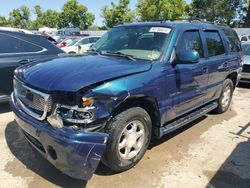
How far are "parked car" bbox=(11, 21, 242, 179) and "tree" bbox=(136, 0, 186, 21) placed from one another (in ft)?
127

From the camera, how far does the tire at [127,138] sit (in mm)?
3432

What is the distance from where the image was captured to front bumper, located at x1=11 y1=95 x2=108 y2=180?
3.06 metres

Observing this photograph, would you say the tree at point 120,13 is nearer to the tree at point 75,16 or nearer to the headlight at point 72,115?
the tree at point 75,16

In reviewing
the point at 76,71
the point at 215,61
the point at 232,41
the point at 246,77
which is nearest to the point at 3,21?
the point at 246,77

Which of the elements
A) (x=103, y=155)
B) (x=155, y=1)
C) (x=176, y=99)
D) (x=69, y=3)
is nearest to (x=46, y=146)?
(x=103, y=155)

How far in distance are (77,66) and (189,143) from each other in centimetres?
233

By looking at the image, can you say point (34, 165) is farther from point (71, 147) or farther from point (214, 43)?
point (214, 43)

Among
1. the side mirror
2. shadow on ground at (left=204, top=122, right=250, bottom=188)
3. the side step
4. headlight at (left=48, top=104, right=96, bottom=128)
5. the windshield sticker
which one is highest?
the windshield sticker

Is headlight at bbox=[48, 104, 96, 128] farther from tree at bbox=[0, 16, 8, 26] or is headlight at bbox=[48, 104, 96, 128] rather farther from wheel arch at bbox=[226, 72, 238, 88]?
tree at bbox=[0, 16, 8, 26]

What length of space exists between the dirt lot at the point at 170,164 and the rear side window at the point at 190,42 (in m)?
1.48

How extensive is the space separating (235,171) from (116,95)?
2.01m

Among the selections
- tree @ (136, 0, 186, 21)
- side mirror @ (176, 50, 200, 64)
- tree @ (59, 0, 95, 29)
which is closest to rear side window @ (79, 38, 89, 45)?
side mirror @ (176, 50, 200, 64)

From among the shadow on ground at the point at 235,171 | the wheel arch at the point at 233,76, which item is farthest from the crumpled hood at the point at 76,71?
the wheel arch at the point at 233,76

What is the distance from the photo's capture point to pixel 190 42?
4840 mm
